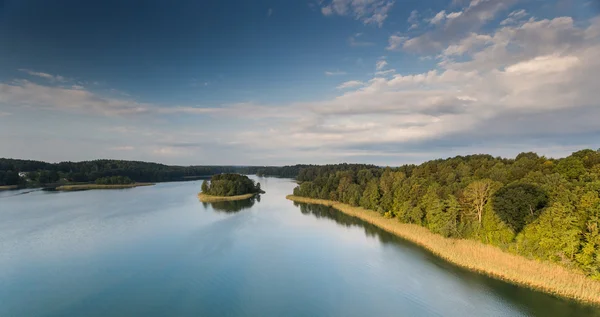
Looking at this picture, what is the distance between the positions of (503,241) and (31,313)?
35.7 meters

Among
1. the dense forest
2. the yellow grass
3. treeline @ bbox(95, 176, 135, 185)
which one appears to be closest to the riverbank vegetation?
the yellow grass

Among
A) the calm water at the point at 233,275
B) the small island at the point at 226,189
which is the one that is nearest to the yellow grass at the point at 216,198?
the small island at the point at 226,189

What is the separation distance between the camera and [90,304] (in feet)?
66.8

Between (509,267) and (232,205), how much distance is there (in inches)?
2127

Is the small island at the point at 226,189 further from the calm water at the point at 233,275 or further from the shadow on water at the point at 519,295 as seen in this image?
the shadow on water at the point at 519,295

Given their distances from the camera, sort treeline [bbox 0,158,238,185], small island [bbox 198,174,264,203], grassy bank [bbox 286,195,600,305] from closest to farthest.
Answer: grassy bank [bbox 286,195,600,305], small island [bbox 198,174,264,203], treeline [bbox 0,158,238,185]

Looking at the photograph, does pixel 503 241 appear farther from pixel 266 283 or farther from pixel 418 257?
pixel 266 283

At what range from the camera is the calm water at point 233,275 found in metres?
20.1

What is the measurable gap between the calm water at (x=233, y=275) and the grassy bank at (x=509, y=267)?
3.36ft

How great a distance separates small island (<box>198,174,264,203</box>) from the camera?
78.4 m

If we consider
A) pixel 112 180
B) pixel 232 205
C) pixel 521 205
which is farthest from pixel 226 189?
pixel 521 205

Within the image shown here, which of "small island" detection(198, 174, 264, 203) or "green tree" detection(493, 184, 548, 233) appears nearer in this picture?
"green tree" detection(493, 184, 548, 233)

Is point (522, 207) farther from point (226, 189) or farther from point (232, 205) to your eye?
point (226, 189)

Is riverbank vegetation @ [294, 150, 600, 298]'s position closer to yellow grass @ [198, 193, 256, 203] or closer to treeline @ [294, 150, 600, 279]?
treeline @ [294, 150, 600, 279]
